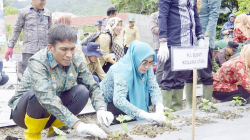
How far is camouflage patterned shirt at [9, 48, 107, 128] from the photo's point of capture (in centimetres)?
186

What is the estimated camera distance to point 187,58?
6.13ft

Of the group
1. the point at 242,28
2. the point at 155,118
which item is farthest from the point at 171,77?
the point at 242,28

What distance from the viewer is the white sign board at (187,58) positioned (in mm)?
1805

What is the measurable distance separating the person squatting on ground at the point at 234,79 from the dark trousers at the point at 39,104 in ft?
6.51

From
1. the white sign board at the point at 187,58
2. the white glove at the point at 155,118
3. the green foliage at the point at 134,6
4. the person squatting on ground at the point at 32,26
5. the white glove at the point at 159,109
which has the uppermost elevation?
the green foliage at the point at 134,6

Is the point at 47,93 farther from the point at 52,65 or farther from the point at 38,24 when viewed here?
the point at 38,24

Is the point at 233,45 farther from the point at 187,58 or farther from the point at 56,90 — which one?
the point at 56,90

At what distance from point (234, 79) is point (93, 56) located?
1.83 m

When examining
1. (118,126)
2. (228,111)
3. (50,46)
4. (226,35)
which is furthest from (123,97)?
(226,35)

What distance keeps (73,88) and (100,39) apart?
189 cm

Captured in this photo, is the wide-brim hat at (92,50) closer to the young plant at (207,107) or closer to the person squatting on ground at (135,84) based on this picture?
the person squatting on ground at (135,84)

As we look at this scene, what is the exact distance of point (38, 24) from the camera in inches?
141

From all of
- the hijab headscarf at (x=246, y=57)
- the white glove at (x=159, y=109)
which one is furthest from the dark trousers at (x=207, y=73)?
the white glove at (x=159, y=109)

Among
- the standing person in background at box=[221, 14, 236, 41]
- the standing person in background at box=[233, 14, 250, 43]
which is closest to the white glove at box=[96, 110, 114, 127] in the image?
the standing person in background at box=[233, 14, 250, 43]
